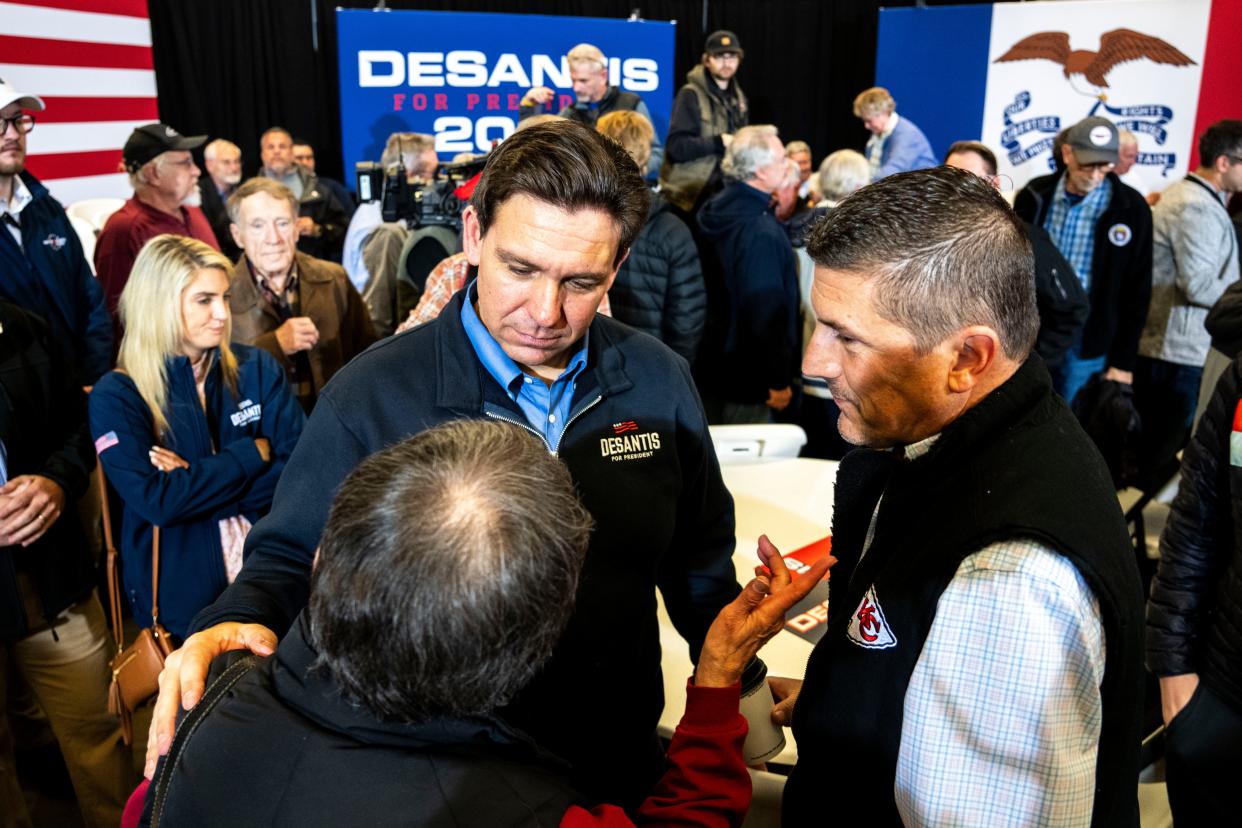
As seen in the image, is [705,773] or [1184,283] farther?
[1184,283]

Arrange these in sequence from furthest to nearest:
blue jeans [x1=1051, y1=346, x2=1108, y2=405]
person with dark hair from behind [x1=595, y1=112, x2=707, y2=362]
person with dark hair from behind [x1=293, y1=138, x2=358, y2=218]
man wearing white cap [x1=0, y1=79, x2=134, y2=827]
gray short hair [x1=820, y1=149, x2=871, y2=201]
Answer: person with dark hair from behind [x1=293, y1=138, x2=358, y2=218]
gray short hair [x1=820, y1=149, x2=871, y2=201]
blue jeans [x1=1051, y1=346, x2=1108, y2=405]
person with dark hair from behind [x1=595, y1=112, x2=707, y2=362]
man wearing white cap [x1=0, y1=79, x2=134, y2=827]

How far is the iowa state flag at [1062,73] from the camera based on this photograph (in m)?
7.24

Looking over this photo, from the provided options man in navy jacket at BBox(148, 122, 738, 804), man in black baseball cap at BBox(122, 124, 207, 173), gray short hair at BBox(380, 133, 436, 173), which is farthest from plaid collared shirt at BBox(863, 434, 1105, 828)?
gray short hair at BBox(380, 133, 436, 173)

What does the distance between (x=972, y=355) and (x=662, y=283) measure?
97.5 inches

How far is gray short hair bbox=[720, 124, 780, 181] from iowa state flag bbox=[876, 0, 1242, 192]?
4356 millimetres

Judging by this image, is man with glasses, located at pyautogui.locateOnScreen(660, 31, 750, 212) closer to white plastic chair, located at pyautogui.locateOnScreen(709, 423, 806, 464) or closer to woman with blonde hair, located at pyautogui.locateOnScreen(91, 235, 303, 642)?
white plastic chair, located at pyautogui.locateOnScreen(709, 423, 806, 464)

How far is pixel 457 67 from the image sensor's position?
24.5 feet

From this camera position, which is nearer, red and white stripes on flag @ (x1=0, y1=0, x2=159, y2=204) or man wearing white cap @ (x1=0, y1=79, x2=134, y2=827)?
man wearing white cap @ (x1=0, y1=79, x2=134, y2=827)

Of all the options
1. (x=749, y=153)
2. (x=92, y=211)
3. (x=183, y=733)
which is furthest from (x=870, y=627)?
(x=92, y=211)

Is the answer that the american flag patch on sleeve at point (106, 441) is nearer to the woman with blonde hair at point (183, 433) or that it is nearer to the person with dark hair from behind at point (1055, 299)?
the woman with blonde hair at point (183, 433)

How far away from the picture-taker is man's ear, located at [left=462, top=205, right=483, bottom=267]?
1.46 m

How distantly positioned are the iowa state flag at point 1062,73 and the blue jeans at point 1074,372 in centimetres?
341

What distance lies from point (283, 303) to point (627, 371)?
2040 mm

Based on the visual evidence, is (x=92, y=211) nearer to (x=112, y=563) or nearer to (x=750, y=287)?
(x=112, y=563)
